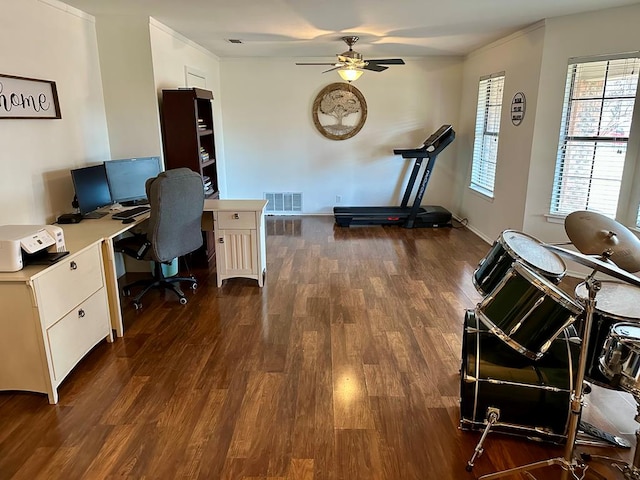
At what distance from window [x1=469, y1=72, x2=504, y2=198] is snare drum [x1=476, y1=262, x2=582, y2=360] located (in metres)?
3.95

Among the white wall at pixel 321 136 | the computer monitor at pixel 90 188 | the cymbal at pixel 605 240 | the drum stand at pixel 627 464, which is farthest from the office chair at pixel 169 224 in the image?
the white wall at pixel 321 136

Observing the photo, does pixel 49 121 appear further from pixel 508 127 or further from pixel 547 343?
pixel 508 127

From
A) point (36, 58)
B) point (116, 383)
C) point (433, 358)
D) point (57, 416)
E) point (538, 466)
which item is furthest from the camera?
point (36, 58)

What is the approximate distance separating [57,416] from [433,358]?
7.21 feet

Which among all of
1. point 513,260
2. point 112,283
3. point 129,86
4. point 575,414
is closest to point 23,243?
point 112,283

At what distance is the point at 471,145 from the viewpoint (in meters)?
6.50

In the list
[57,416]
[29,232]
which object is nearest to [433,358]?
[57,416]

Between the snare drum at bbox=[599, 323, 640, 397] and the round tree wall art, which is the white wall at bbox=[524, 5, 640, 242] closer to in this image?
the snare drum at bbox=[599, 323, 640, 397]

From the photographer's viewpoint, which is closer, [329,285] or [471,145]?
[329,285]

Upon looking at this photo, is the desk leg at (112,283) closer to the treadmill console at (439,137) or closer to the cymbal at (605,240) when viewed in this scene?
the cymbal at (605,240)

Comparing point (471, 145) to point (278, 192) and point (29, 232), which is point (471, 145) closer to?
point (278, 192)

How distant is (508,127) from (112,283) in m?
4.44

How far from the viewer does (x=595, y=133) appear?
412 centimetres

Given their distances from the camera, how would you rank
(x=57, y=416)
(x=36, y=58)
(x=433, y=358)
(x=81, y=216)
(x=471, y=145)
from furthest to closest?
1. (x=471, y=145)
2. (x=81, y=216)
3. (x=36, y=58)
4. (x=433, y=358)
5. (x=57, y=416)
